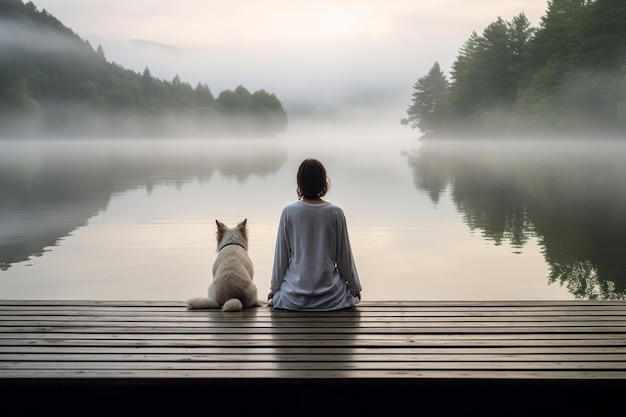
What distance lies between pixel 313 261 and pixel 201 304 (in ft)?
2.96

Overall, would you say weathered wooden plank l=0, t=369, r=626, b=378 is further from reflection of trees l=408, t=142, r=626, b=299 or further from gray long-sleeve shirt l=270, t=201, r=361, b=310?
reflection of trees l=408, t=142, r=626, b=299

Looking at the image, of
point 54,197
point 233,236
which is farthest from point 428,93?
point 233,236

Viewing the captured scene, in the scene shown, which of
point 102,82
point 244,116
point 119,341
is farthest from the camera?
point 244,116

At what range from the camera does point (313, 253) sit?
453cm

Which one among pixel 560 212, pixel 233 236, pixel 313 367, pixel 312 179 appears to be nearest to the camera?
pixel 313 367

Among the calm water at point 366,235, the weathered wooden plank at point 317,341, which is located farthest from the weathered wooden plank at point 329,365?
the calm water at point 366,235

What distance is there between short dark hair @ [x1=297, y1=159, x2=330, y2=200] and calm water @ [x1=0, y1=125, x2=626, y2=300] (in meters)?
4.34

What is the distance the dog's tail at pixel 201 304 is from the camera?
476 centimetres

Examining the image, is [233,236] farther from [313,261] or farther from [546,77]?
[546,77]

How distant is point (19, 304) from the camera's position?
15.9ft

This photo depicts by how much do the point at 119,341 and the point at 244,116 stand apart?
151 metres
